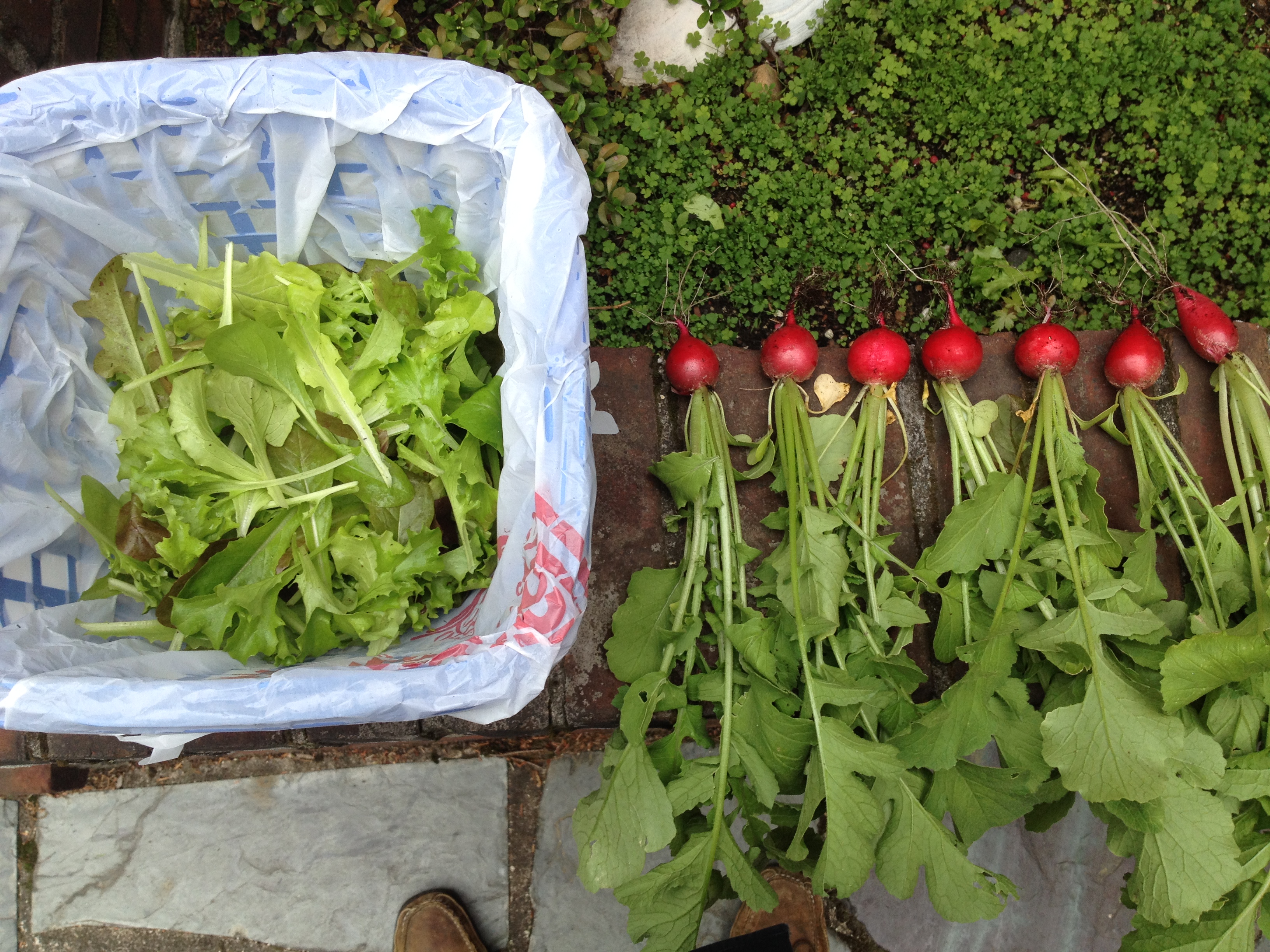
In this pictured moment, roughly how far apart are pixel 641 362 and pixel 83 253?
90 cm

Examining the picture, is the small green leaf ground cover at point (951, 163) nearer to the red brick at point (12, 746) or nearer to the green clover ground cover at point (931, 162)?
the green clover ground cover at point (931, 162)

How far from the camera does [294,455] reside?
3.81 ft

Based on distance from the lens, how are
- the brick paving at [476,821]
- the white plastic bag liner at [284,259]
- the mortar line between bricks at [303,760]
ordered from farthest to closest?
the mortar line between bricks at [303,760] → the brick paving at [476,821] → the white plastic bag liner at [284,259]

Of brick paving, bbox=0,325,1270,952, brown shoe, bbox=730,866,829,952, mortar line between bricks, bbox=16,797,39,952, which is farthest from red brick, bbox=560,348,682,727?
mortar line between bricks, bbox=16,797,39,952

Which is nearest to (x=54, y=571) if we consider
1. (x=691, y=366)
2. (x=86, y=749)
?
(x=86, y=749)

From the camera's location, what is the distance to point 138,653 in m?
1.16

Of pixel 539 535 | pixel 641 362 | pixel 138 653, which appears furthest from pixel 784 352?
pixel 138 653

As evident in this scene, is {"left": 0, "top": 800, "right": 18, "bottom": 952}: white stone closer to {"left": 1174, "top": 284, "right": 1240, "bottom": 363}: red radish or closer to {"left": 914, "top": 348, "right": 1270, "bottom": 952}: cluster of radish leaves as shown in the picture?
{"left": 914, "top": 348, "right": 1270, "bottom": 952}: cluster of radish leaves

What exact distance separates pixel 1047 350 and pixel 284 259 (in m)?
1.28

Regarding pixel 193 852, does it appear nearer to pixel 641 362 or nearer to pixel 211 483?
pixel 211 483

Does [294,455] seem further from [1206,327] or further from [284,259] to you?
[1206,327]

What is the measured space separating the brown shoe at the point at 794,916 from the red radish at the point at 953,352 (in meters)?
1.03

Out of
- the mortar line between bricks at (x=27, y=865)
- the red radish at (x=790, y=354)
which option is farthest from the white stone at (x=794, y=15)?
the mortar line between bricks at (x=27, y=865)

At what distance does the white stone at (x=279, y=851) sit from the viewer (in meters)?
1.56
